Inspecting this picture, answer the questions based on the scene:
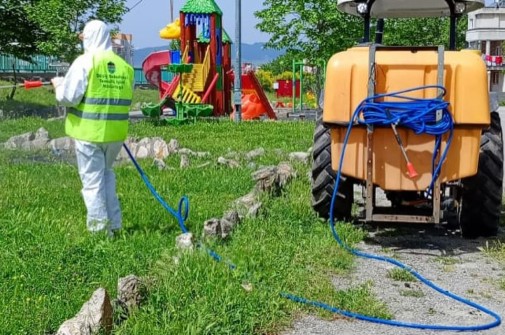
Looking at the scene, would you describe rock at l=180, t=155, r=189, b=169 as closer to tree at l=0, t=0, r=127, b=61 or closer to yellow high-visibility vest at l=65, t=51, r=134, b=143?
yellow high-visibility vest at l=65, t=51, r=134, b=143

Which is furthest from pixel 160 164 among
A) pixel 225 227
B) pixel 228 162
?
pixel 225 227

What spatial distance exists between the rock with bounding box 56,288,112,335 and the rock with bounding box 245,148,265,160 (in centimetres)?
717

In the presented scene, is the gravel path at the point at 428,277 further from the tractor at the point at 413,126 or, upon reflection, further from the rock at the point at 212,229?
the rock at the point at 212,229

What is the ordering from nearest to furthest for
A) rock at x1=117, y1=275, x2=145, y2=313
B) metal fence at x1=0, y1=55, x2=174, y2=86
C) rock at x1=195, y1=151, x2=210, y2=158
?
rock at x1=117, y1=275, x2=145, y2=313 < rock at x1=195, y1=151, x2=210, y2=158 < metal fence at x1=0, y1=55, x2=174, y2=86

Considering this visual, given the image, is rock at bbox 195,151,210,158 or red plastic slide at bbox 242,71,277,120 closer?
rock at bbox 195,151,210,158

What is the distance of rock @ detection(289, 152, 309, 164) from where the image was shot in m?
10.8

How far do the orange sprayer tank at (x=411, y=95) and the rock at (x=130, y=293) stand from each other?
2482mm

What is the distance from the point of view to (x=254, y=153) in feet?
37.8

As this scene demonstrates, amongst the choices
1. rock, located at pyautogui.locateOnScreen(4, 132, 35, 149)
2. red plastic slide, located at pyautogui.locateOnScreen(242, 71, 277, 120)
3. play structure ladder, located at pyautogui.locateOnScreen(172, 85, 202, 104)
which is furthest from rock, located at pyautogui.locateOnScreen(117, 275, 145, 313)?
red plastic slide, located at pyautogui.locateOnScreen(242, 71, 277, 120)

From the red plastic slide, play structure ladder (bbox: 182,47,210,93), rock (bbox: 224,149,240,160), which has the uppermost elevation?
play structure ladder (bbox: 182,47,210,93)

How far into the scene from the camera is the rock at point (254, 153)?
36.8 feet

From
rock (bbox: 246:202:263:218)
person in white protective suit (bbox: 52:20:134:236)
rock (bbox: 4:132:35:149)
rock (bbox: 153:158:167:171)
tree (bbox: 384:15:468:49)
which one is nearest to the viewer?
person in white protective suit (bbox: 52:20:134:236)

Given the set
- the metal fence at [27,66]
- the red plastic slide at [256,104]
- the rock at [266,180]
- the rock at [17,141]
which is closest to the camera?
the rock at [266,180]

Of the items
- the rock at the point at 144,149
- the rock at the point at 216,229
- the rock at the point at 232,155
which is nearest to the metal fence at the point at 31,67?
the rock at the point at 144,149
